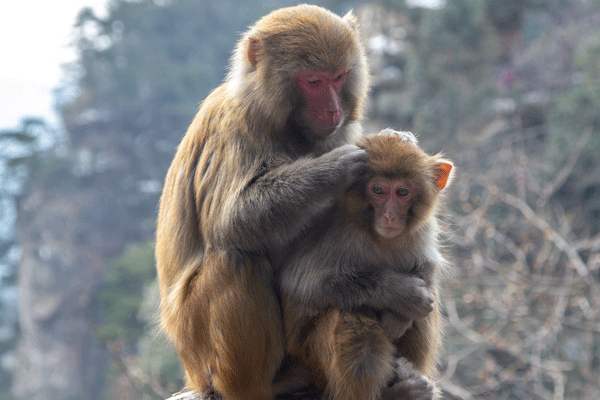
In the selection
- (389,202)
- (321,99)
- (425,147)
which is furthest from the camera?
(425,147)

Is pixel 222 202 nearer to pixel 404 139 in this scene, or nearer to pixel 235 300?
pixel 235 300

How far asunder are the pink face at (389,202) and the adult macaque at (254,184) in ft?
0.40

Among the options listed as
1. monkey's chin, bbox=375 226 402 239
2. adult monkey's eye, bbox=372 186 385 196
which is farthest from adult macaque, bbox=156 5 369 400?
monkey's chin, bbox=375 226 402 239

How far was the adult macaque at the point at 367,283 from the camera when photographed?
2529 millimetres

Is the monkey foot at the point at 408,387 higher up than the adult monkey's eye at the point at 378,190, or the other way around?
the adult monkey's eye at the point at 378,190

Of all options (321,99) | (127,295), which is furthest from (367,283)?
(127,295)

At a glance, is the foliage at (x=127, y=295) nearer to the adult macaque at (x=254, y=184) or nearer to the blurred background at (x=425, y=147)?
the blurred background at (x=425, y=147)

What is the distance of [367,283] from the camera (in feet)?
8.73

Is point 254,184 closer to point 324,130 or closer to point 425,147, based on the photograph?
point 324,130

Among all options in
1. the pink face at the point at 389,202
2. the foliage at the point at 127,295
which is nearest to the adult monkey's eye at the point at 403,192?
the pink face at the point at 389,202

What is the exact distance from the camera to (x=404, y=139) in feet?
9.57

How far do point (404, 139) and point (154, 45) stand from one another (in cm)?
3343

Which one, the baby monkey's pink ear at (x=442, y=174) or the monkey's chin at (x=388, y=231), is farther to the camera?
the baby monkey's pink ear at (x=442, y=174)

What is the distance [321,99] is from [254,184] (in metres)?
0.53
